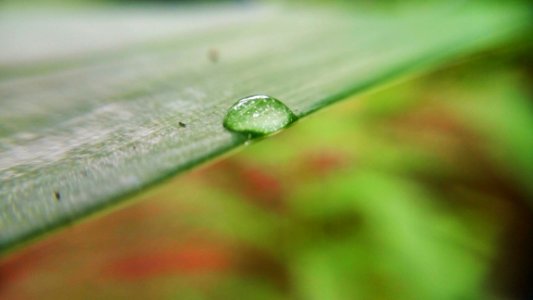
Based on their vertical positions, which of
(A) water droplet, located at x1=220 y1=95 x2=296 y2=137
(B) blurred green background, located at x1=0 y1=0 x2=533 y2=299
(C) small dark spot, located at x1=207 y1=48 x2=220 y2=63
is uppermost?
(C) small dark spot, located at x1=207 y1=48 x2=220 y2=63

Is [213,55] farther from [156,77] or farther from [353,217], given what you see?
[353,217]

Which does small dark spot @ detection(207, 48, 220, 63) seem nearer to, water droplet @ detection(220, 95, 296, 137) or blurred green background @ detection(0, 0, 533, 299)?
water droplet @ detection(220, 95, 296, 137)

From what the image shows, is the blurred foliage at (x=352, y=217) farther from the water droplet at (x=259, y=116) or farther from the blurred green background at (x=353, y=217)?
the water droplet at (x=259, y=116)

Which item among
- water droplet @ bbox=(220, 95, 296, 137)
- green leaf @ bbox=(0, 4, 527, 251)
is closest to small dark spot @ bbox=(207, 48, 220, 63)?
green leaf @ bbox=(0, 4, 527, 251)

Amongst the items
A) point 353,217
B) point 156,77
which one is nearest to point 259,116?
point 156,77

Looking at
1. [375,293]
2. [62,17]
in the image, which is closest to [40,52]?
[62,17]

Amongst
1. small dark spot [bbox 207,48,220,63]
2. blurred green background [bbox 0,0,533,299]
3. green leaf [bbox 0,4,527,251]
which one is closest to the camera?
green leaf [bbox 0,4,527,251]

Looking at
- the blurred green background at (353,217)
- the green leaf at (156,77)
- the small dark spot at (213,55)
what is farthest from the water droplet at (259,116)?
the blurred green background at (353,217)
